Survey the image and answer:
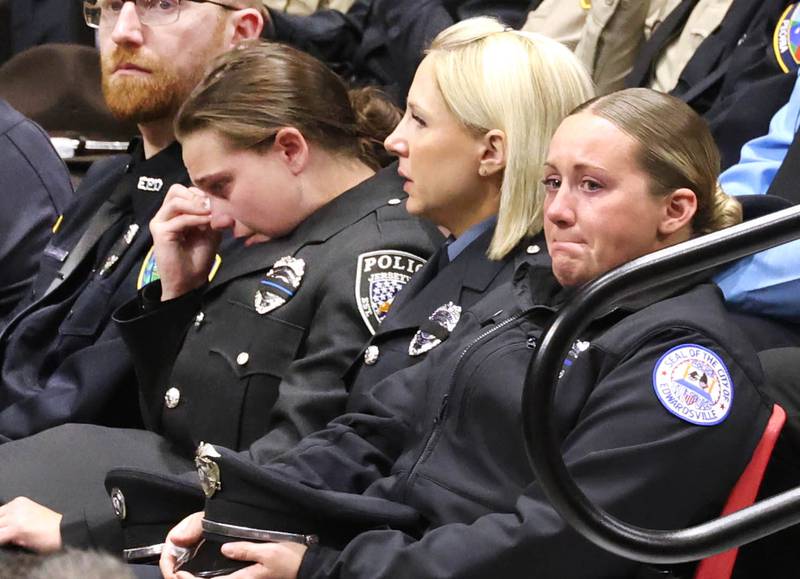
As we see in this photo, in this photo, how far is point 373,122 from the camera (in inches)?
102

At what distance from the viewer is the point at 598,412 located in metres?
1.73

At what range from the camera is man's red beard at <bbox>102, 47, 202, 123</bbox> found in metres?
3.00

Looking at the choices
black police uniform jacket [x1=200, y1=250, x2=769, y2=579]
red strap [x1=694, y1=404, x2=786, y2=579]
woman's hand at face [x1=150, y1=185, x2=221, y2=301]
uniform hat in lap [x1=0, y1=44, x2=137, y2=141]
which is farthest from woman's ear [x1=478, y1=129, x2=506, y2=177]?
uniform hat in lap [x1=0, y1=44, x2=137, y2=141]

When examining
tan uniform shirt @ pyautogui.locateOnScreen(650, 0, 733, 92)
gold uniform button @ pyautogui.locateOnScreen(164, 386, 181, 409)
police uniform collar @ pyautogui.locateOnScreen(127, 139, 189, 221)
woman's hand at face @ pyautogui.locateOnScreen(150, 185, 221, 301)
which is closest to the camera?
gold uniform button @ pyautogui.locateOnScreen(164, 386, 181, 409)

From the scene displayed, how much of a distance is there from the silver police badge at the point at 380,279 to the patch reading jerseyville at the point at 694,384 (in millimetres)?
685

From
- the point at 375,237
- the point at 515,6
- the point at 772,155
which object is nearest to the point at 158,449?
the point at 375,237

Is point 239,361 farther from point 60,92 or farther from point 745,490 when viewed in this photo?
point 60,92

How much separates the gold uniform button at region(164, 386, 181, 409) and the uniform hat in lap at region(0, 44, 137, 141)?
170 cm

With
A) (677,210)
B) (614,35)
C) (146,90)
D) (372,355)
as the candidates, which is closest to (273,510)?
(372,355)

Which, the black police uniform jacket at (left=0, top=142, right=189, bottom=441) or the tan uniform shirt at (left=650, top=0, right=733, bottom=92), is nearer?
the black police uniform jacket at (left=0, top=142, right=189, bottom=441)

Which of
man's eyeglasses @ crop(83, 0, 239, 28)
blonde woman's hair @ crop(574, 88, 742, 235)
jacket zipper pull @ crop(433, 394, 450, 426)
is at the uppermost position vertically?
blonde woman's hair @ crop(574, 88, 742, 235)

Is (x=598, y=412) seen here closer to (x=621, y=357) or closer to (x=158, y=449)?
(x=621, y=357)

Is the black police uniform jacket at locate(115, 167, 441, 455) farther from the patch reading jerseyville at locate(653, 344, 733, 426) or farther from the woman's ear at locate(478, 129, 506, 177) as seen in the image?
the patch reading jerseyville at locate(653, 344, 733, 426)

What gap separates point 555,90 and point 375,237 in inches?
16.1
